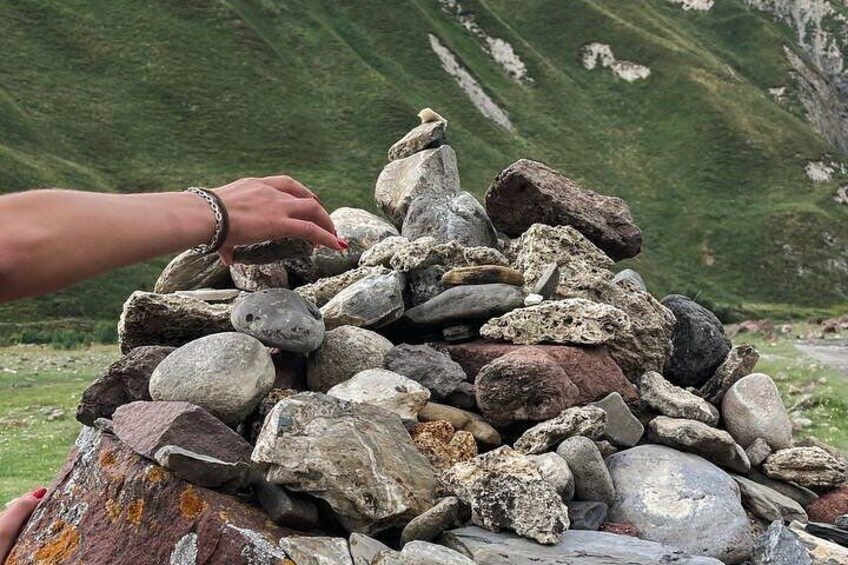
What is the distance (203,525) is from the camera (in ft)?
19.1

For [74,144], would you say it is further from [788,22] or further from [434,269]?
[788,22]

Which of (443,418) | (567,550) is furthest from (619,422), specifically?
(567,550)

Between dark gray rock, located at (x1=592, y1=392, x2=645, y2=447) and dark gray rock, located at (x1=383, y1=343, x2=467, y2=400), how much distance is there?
1.31 m

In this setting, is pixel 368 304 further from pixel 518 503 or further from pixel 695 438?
pixel 695 438

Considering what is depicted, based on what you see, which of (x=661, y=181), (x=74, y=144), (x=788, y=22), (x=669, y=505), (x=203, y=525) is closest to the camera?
→ (x=203, y=525)

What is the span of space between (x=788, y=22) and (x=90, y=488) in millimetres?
195535

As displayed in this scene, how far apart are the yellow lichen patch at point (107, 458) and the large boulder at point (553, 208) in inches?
216

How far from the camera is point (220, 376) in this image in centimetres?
682

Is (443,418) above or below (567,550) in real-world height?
below

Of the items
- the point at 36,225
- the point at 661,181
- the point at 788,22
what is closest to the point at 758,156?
the point at 661,181

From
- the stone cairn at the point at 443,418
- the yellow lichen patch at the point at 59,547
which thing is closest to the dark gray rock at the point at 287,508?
the stone cairn at the point at 443,418

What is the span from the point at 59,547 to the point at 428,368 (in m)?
3.33

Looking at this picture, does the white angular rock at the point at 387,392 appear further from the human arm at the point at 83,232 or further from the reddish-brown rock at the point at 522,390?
the human arm at the point at 83,232

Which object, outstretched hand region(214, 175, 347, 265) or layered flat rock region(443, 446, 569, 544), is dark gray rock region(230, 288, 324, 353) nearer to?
layered flat rock region(443, 446, 569, 544)
